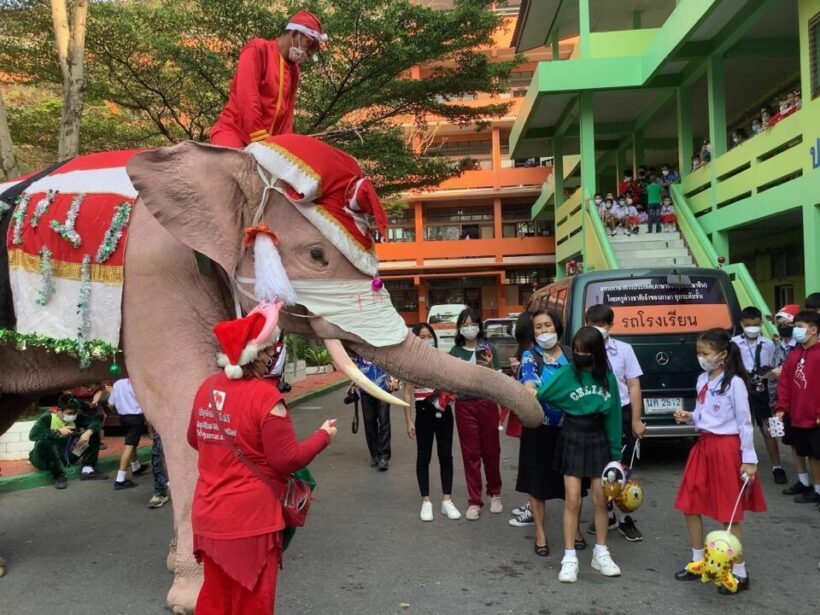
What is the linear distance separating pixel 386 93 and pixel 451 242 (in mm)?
23505

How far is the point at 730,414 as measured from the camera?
421 cm

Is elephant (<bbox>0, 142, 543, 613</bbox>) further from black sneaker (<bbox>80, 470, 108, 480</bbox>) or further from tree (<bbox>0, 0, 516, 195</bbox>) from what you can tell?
tree (<bbox>0, 0, 516, 195</bbox>)

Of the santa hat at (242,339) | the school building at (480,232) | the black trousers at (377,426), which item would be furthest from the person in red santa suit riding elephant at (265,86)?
the school building at (480,232)

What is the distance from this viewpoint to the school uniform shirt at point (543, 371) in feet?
15.8

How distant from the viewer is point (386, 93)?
14.5 m

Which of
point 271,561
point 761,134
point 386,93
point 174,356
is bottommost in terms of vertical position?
point 271,561

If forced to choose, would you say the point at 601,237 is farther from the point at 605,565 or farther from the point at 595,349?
the point at 605,565

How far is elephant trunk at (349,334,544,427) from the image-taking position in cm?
359

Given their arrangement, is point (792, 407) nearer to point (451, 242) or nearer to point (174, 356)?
point (174, 356)

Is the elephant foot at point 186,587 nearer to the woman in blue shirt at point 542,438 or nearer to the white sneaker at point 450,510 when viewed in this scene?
the woman in blue shirt at point 542,438

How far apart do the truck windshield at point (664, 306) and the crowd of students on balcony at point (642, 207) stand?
1025 cm

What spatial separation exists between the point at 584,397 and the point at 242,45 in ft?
34.4

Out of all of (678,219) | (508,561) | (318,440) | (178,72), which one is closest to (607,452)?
(508,561)

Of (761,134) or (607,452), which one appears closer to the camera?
(607,452)
